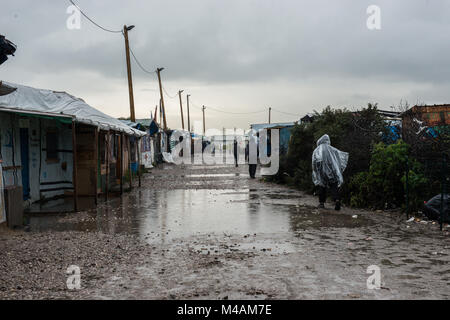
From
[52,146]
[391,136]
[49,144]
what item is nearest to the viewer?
[391,136]

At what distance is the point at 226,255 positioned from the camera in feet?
21.8

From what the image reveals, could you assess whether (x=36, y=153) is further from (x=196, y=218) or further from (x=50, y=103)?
(x=196, y=218)

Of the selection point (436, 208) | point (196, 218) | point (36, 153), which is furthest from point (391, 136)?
point (36, 153)

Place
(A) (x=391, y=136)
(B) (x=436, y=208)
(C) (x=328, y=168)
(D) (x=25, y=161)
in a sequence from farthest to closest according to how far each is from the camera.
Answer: (A) (x=391, y=136) < (D) (x=25, y=161) < (C) (x=328, y=168) < (B) (x=436, y=208)

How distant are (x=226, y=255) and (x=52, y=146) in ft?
31.2

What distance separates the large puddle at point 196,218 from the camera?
28.9ft

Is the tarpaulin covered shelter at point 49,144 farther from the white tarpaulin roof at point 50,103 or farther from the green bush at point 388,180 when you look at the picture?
the green bush at point 388,180

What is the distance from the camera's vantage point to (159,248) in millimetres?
7164

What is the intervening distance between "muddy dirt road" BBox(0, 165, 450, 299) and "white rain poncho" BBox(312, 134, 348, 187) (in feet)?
2.97

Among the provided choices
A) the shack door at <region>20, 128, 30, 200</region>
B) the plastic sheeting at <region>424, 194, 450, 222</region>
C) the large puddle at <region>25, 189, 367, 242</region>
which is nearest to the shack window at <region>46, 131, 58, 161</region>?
the shack door at <region>20, 128, 30, 200</region>

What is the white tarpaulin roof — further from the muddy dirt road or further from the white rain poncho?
the white rain poncho

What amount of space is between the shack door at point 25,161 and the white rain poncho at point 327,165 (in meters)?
7.91

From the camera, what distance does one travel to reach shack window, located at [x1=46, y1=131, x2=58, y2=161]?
46.1ft
